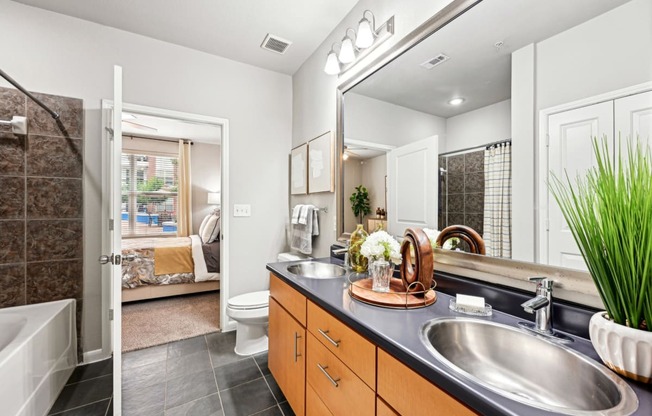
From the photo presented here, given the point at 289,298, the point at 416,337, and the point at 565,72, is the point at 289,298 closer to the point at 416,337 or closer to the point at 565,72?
the point at 416,337

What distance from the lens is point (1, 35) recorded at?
191cm

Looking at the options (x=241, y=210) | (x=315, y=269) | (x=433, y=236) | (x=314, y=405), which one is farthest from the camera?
(x=241, y=210)

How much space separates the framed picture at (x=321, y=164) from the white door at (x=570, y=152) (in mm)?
1435

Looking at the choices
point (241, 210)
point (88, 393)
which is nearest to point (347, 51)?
point (241, 210)

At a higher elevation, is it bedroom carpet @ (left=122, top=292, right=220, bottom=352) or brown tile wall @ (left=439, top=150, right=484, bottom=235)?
brown tile wall @ (left=439, top=150, right=484, bottom=235)

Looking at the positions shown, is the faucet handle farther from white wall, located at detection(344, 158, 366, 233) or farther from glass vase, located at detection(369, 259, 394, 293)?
white wall, located at detection(344, 158, 366, 233)

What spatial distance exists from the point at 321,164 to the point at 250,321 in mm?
1376

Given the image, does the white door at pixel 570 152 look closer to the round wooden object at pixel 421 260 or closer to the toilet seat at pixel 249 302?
the round wooden object at pixel 421 260

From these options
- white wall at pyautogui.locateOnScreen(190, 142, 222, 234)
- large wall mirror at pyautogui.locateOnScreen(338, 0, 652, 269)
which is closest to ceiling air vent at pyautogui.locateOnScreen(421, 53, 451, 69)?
large wall mirror at pyautogui.locateOnScreen(338, 0, 652, 269)

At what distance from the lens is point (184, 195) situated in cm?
526

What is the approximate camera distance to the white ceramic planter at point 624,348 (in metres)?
0.58

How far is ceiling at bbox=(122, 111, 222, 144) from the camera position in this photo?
4.10 metres

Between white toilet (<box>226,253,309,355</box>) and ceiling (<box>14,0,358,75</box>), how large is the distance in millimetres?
2188

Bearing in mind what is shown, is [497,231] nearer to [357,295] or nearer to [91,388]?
[357,295]
